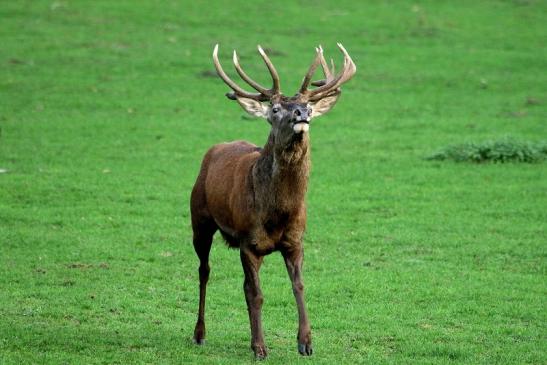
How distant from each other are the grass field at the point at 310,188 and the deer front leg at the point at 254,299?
0.54ft

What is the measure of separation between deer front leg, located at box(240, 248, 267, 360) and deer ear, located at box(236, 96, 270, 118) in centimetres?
126

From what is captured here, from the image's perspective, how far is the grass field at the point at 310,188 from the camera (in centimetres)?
1080

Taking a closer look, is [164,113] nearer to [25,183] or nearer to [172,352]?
[25,183]

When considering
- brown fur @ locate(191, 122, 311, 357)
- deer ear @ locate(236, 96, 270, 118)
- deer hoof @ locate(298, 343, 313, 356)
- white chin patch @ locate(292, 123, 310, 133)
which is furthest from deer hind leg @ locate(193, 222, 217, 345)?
white chin patch @ locate(292, 123, 310, 133)

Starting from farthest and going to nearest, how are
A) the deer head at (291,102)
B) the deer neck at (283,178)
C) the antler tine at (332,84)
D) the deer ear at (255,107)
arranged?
the deer ear at (255,107) < the antler tine at (332,84) < the deer neck at (283,178) < the deer head at (291,102)

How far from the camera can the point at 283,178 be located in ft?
31.9

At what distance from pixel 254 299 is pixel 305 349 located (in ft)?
2.04

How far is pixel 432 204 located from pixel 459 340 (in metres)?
6.35

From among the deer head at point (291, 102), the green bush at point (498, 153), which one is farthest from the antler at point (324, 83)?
the green bush at point (498, 153)

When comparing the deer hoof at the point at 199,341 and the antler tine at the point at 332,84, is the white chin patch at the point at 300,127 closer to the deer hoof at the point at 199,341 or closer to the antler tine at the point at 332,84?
the antler tine at the point at 332,84

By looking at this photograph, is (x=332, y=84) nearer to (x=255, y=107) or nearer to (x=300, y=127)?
(x=255, y=107)

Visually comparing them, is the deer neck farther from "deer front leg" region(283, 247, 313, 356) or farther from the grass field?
the grass field

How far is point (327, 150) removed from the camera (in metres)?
20.6

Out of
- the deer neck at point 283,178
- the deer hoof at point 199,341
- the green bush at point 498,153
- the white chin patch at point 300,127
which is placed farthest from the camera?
the green bush at point 498,153
